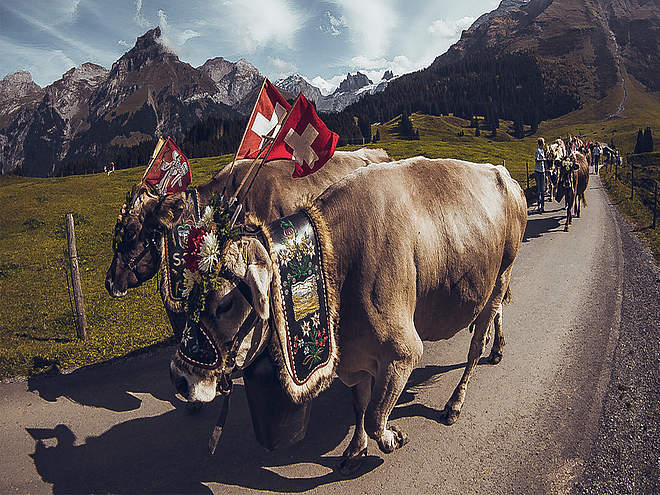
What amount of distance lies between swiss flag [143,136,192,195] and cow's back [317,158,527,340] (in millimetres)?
3864

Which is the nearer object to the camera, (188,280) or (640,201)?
(188,280)

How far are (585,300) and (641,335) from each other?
6.23ft

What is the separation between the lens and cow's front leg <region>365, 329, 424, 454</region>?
3.91 meters

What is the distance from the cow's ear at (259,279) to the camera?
319 cm

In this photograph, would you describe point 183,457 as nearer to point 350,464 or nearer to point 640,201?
point 350,464

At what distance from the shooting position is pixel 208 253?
3191 millimetres

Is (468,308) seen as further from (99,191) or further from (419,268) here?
(99,191)

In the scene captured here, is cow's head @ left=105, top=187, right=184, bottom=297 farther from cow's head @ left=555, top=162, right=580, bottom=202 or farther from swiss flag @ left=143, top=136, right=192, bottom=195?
cow's head @ left=555, top=162, right=580, bottom=202

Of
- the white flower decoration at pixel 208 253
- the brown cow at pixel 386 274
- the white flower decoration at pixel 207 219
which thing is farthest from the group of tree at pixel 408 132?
the white flower decoration at pixel 208 253

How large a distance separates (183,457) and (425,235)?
389 centimetres

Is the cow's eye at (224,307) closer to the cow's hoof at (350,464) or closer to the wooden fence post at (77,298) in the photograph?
the cow's hoof at (350,464)

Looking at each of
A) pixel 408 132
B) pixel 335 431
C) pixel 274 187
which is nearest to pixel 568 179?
pixel 274 187

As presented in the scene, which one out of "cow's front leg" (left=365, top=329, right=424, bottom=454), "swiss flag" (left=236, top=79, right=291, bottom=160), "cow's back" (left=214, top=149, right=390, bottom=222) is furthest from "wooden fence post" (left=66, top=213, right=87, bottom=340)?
"cow's front leg" (left=365, top=329, right=424, bottom=454)

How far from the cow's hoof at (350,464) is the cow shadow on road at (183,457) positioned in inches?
2.9
